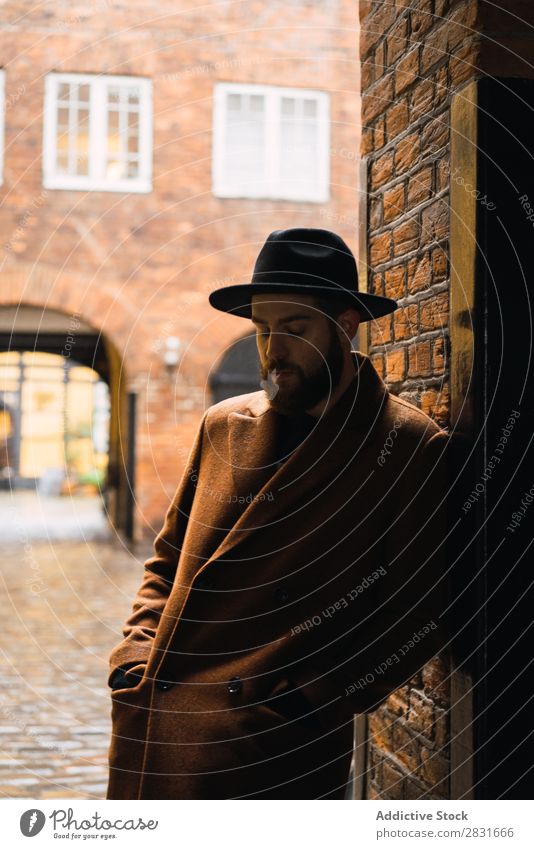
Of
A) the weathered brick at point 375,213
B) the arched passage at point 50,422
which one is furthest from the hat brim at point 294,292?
the arched passage at point 50,422

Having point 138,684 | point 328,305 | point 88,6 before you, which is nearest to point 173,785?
point 138,684

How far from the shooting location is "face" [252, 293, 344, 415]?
1.93 metres

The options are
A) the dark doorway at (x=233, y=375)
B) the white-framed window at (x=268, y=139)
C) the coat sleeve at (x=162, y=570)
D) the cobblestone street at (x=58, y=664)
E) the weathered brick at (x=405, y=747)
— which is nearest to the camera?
the coat sleeve at (x=162, y=570)

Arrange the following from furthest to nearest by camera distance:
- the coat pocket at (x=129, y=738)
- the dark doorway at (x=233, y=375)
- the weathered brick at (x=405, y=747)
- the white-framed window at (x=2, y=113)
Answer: the dark doorway at (x=233, y=375) → the white-framed window at (x=2, y=113) → the weathered brick at (x=405, y=747) → the coat pocket at (x=129, y=738)

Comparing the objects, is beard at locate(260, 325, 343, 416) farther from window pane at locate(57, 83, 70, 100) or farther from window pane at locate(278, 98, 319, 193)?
window pane at locate(57, 83, 70, 100)

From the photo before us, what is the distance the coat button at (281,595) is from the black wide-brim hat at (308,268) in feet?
1.90

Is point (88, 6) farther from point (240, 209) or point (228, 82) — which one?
point (240, 209)

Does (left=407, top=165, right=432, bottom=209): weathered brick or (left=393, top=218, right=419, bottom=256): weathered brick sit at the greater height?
(left=407, top=165, right=432, bottom=209): weathered brick

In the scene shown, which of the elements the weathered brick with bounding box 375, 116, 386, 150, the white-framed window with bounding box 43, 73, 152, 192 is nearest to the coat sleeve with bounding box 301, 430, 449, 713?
the weathered brick with bounding box 375, 116, 386, 150

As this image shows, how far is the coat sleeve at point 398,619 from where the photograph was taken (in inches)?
72.6

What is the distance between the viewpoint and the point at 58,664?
591cm

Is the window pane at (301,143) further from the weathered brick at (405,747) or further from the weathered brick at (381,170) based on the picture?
the weathered brick at (405,747)

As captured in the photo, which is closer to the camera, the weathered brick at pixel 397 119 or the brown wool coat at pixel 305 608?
the brown wool coat at pixel 305 608

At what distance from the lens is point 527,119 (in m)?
1.94
